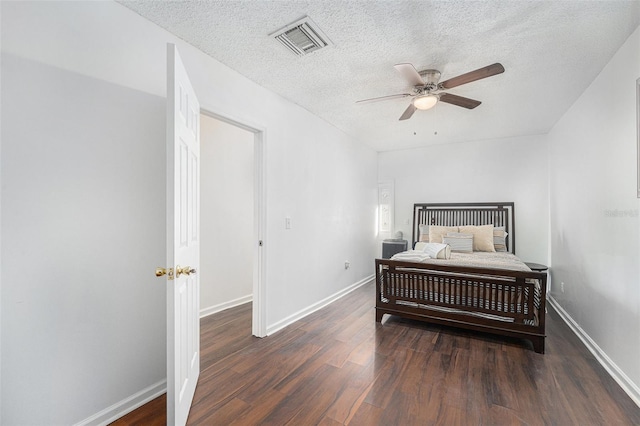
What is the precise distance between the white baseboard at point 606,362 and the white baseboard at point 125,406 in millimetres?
3192

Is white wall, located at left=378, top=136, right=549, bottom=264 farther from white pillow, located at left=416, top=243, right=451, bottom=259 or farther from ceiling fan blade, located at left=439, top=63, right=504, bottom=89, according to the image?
ceiling fan blade, located at left=439, top=63, right=504, bottom=89

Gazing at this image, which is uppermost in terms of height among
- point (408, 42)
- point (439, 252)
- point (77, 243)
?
point (408, 42)

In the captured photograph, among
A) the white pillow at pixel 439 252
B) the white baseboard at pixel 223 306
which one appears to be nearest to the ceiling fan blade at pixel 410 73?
the white pillow at pixel 439 252

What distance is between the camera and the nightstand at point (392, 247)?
5.20 metres

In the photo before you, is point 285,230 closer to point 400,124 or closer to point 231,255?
point 231,255

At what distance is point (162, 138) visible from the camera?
6.55ft

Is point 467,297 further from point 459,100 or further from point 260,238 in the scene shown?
point 260,238

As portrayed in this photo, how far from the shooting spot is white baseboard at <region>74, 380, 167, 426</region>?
5.44 ft

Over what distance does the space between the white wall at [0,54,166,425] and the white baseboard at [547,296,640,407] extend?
128 inches

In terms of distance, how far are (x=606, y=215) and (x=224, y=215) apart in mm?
3983

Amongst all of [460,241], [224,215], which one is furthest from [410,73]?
[460,241]

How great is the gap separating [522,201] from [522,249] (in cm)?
80

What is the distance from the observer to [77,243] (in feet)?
5.28

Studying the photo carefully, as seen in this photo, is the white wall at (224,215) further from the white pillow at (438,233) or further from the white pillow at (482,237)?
the white pillow at (482,237)
